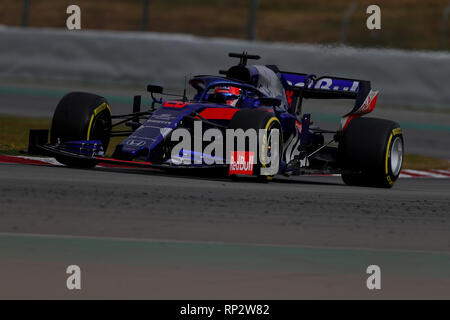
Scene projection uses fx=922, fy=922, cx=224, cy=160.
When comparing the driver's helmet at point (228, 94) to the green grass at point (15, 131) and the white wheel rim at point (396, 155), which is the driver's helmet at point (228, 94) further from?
the green grass at point (15, 131)

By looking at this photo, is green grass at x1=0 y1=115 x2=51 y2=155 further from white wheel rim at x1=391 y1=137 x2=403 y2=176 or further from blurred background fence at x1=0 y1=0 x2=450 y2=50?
blurred background fence at x1=0 y1=0 x2=450 y2=50

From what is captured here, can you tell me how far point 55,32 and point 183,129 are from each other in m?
10.6

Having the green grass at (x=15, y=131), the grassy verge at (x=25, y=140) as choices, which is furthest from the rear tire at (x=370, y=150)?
the green grass at (x=15, y=131)

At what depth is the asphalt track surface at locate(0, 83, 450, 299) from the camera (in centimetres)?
470

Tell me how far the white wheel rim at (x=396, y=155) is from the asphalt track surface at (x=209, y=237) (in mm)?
1101

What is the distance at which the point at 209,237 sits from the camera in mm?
6023

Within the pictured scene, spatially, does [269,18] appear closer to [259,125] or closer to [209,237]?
[259,125]

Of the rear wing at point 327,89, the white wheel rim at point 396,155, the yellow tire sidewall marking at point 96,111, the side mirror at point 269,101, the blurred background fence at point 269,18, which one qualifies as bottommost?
the white wheel rim at point 396,155

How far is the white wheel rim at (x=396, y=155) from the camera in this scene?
32.2ft

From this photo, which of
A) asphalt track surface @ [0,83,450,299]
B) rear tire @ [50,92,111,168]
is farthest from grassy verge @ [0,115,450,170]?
asphalt track surface @ [0,83,450,299]

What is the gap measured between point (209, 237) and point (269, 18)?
31645 mm

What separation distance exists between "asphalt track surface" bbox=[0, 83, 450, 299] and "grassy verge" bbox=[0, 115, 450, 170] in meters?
3.00

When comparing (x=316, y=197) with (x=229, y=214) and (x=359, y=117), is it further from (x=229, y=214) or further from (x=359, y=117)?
(x=359, y=117)
